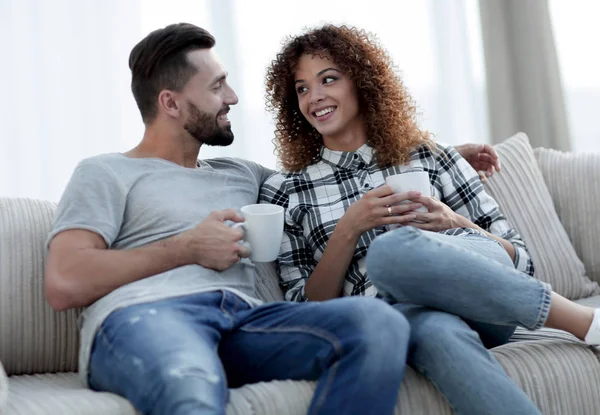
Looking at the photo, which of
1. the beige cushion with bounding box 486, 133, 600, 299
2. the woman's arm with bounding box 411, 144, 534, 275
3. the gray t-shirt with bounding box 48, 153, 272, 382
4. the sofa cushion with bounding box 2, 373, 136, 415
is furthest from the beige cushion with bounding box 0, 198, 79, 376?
the beige cushion with bounding box 486, 133, 600, 299

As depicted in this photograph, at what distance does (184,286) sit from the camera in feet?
4.81

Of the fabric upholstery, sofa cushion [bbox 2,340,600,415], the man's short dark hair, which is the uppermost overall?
the man's short dark hair

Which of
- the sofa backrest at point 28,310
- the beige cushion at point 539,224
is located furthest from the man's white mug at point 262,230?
the beige cushion at point 539,224

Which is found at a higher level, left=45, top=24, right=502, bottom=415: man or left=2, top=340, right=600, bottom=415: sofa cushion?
left=45, top=24, right=502, bottom=415: man

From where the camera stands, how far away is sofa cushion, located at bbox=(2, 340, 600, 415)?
4.08 feet

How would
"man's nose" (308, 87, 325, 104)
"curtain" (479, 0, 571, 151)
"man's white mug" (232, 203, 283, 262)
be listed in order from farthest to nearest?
"curtain" (479, 0, 571, 151) < "man's nose" (308, 87, 325, 104) < "man's white mug" (232, 203, 283, 262)

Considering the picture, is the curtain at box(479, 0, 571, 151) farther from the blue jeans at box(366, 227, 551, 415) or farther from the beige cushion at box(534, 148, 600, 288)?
the blue jeans at box(366, 227, 551, 415)

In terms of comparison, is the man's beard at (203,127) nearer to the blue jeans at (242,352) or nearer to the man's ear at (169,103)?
the man's ear at (169,103)

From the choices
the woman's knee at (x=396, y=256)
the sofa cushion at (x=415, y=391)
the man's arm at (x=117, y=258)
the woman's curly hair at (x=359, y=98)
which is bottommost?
the sofa cushion at (x=415, y=391)

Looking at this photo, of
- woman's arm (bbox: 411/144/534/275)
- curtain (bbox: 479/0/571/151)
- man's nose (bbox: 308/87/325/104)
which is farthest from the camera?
curtain (bbox: 479/0/571/151)

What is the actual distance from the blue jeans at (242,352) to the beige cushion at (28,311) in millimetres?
296

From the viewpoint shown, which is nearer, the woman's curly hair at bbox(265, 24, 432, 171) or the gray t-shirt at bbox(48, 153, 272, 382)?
the gray t-shirt at bbox(48, 153, 272, 382)

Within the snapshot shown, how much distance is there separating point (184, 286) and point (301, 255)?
15.3 inches

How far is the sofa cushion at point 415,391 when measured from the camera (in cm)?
124
